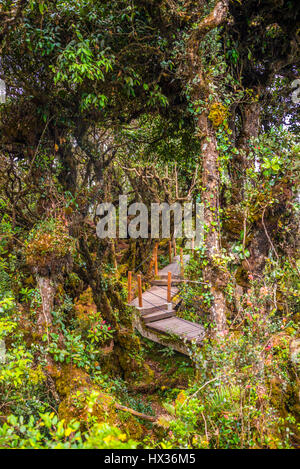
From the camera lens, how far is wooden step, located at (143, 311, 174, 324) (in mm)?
8094

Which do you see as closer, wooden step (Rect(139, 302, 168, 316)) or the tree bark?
the tree bark

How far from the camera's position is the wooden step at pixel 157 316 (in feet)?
26.6

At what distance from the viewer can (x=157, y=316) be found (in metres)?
8.25

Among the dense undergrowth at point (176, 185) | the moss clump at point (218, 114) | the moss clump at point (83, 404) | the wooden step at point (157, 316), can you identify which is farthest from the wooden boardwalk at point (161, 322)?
the moss clump at point (218, 114)

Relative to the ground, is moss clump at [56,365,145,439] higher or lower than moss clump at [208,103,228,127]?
lower

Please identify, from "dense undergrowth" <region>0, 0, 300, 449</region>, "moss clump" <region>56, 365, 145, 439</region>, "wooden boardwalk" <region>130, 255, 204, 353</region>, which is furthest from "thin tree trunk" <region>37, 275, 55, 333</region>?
"wooden boardwalk" <region>130, 255, 204, 353</region>

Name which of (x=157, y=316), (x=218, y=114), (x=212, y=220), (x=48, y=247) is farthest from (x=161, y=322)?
(x=218, y=114)

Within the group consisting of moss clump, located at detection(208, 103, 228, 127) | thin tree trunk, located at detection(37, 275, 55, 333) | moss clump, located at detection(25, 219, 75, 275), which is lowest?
thin tree trunk, located at detection(37, 275, 55, 333)

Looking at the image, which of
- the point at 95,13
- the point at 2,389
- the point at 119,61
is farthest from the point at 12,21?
the point at 2,389

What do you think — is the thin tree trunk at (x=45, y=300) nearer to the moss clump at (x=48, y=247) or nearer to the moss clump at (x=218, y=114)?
the moss clump at (x=48, y=247)

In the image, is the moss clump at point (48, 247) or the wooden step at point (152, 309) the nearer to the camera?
the moss clump at point (48, 247)

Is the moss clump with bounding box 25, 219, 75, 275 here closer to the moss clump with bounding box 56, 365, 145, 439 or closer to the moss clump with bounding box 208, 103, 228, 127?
the moss clump with bounding box 56, 365, 145, 439

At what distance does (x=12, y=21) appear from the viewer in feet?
12.4

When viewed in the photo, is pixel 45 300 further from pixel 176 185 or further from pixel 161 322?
pixel 161 322
